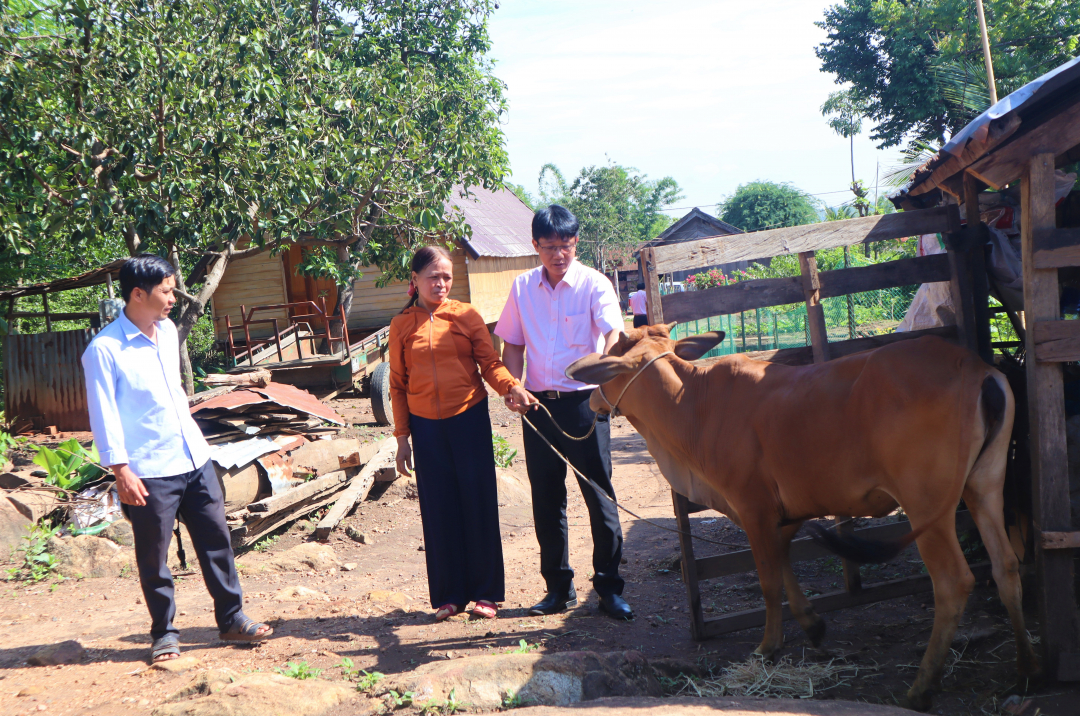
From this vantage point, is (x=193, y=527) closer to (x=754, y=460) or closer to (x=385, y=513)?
(x=754, y=460)

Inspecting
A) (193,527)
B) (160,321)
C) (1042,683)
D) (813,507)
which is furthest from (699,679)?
(160,321)

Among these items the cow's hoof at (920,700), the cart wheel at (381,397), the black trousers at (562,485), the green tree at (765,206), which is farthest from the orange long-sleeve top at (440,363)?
the green tree at (765,206)

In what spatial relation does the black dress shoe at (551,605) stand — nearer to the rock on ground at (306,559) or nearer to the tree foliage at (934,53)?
the rock on ground at (306,559)

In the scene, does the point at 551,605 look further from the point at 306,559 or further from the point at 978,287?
the point at 978,287

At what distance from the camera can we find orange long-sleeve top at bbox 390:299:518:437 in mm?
4250

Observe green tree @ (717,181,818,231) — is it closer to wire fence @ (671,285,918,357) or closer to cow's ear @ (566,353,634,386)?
wire fence @ (671,285,918,357)

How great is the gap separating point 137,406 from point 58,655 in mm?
1343

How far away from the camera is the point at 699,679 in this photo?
362 cm

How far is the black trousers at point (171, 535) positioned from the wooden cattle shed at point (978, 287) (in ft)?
7.82

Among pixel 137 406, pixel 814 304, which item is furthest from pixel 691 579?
pixel 137 406

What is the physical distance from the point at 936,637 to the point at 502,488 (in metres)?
4.98

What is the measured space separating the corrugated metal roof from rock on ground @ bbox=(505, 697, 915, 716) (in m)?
14.4

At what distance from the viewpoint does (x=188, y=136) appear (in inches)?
305

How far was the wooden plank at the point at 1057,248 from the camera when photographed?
11.1 feet
